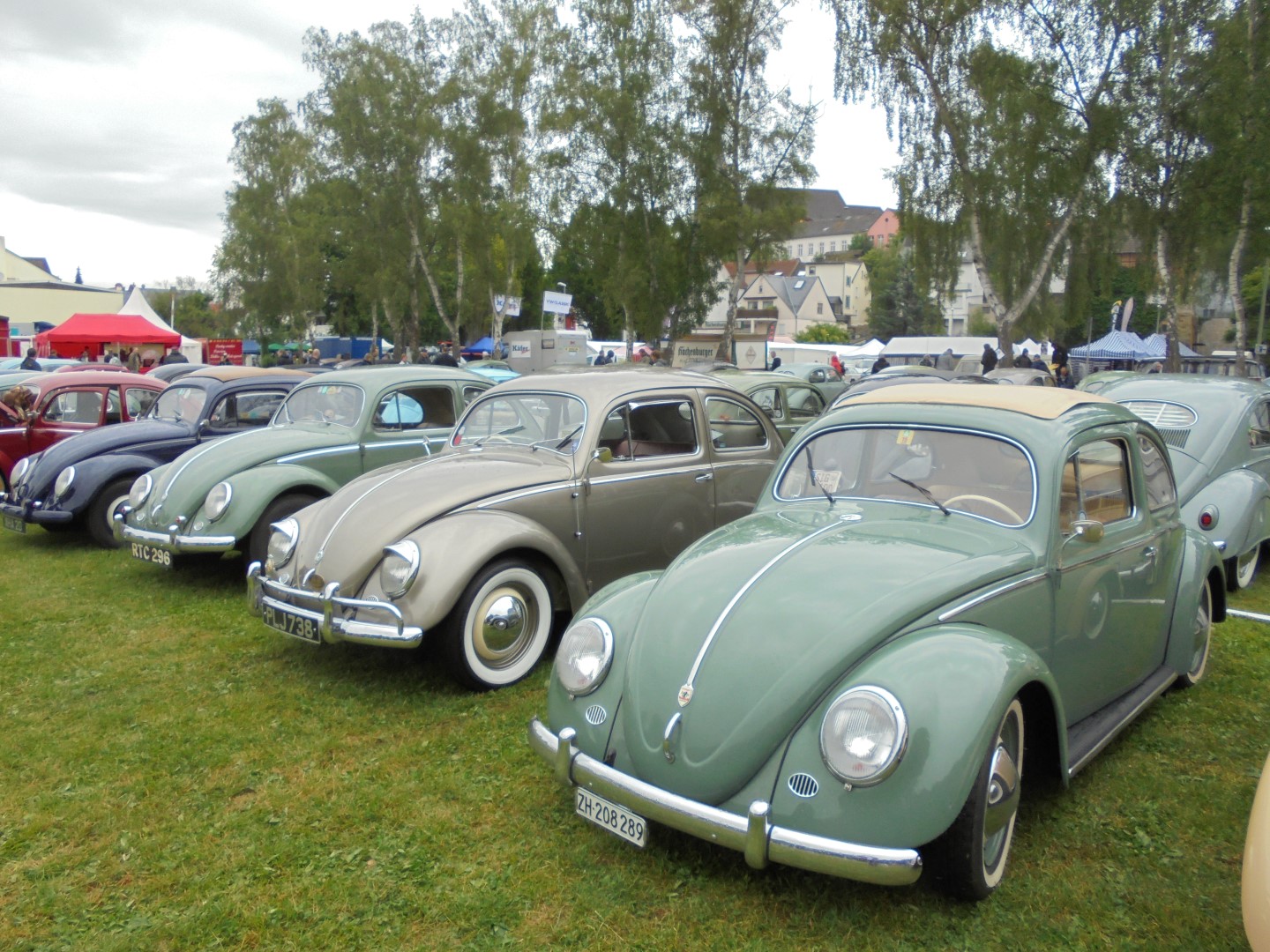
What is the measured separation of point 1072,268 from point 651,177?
469 inches

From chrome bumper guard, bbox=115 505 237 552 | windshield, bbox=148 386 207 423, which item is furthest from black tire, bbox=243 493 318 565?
windshield, bbox=148 386 207 423

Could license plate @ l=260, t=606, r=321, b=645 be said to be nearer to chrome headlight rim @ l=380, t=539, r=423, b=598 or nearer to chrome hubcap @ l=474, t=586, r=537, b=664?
chrome headlight rim @ l=380, t=539, r=423, b=598

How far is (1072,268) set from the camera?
993 inches

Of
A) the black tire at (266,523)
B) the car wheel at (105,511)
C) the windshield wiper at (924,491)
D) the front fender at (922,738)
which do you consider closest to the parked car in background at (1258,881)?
the front fender at (922,738)

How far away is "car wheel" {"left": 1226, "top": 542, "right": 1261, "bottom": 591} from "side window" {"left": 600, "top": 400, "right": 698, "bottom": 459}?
4.26 meters

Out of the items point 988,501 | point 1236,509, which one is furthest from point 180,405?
point 1236,509

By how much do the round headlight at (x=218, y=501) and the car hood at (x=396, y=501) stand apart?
1.53m

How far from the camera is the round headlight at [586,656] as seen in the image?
3.37 metres

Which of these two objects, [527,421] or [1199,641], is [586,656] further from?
[1199,641]

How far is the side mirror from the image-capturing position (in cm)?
375

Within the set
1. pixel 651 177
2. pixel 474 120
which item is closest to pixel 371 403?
pixel 651 177

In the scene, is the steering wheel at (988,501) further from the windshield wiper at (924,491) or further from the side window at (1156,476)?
the side window at (1156,476)

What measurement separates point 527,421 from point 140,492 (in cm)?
354

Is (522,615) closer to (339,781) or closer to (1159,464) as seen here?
(339,781)
